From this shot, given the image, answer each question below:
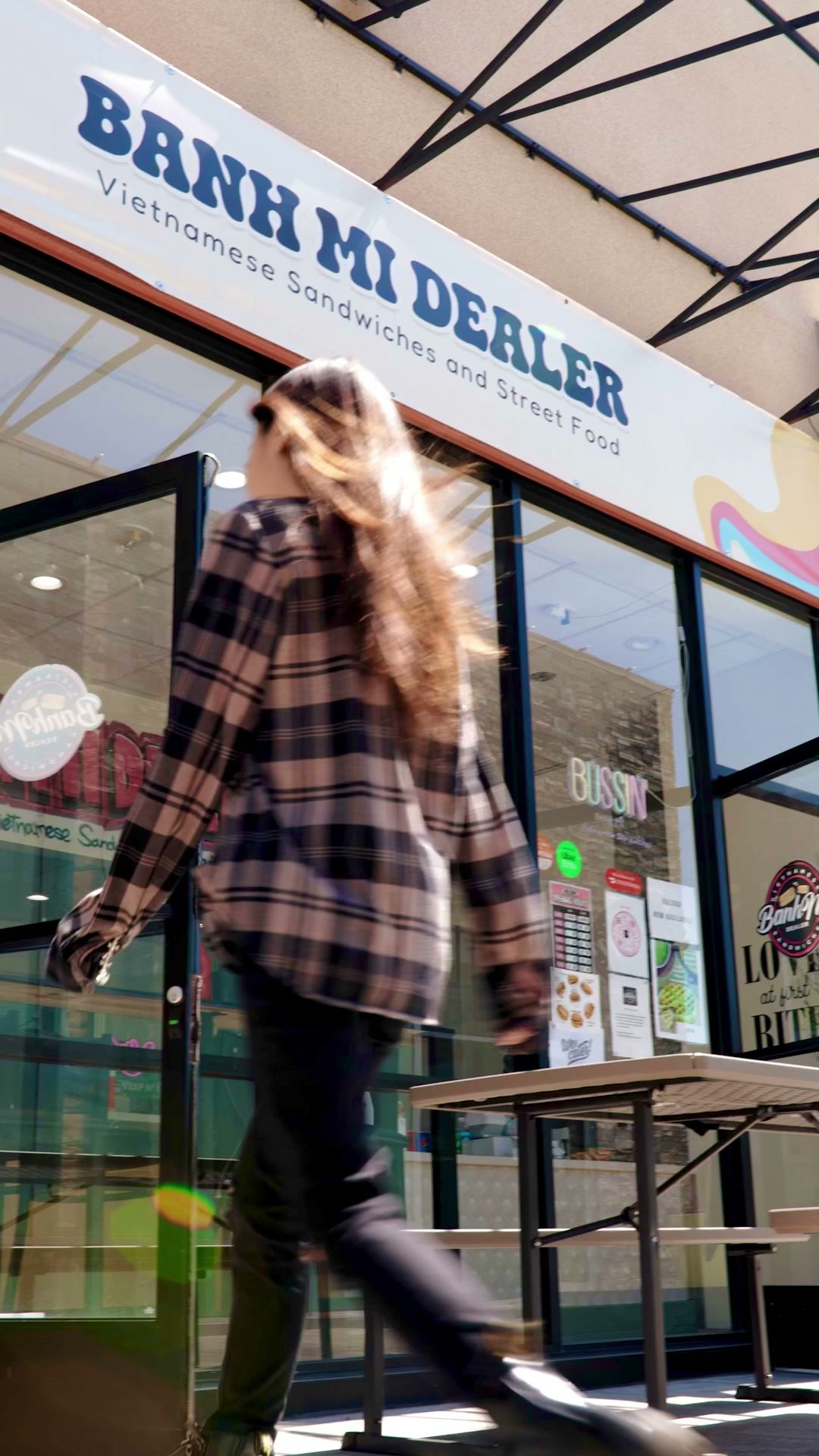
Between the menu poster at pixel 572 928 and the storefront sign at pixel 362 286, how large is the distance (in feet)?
5.03

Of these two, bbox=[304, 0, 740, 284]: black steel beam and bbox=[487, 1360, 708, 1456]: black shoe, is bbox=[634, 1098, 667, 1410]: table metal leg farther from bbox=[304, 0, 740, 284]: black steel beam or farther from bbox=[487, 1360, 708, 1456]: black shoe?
bbox=[304, 0, 740, 284]: black steel beam

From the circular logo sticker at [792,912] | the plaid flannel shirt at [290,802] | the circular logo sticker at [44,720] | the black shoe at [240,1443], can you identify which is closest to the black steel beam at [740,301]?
the circular logo sticker at [792,912]

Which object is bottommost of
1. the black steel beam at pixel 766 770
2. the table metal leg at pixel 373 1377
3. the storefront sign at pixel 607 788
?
the table metal leg at pixel 373 1377

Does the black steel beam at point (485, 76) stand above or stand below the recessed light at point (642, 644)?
above

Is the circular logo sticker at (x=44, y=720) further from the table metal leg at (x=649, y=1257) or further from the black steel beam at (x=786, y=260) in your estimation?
the black steel beam at (x=786, y=260)

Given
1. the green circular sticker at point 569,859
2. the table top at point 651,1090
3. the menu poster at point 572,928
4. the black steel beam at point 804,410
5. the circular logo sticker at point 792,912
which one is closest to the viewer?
the table top at point 651,1090

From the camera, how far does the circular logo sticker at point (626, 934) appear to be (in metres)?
5.42

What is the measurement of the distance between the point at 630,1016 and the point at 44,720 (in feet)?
8.89

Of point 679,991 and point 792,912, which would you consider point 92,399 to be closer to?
point 679,991

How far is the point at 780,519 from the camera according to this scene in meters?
6.52

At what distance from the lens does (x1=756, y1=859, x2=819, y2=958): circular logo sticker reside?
236 inches

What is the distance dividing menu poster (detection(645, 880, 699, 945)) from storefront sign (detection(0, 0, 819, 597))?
145 cm

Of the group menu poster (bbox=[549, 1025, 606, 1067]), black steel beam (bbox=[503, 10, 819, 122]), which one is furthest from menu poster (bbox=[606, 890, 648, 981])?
black steel beam (bbox=[503, 10, 819, 122])

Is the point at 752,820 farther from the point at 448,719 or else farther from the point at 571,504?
the point at 448,719
